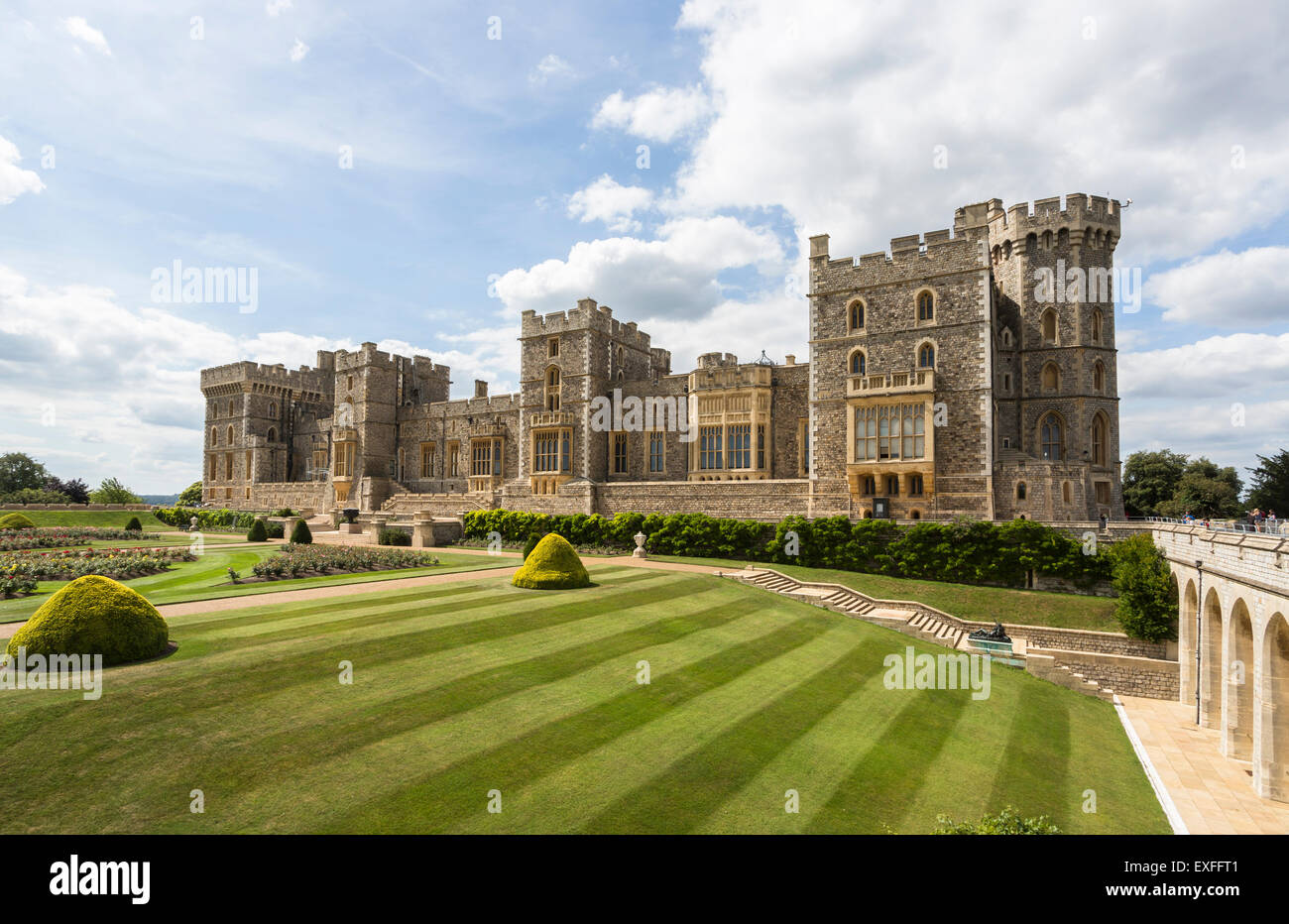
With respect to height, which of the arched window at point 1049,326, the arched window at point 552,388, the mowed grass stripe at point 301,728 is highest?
the arched window at point 1049,326

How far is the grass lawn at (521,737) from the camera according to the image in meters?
8.37

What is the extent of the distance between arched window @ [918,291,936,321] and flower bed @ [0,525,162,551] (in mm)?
48721

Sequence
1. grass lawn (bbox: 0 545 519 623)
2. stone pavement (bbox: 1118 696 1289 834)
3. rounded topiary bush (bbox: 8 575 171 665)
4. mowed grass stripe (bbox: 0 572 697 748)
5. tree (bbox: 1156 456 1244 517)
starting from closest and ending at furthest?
1. mowed grass stripe (bbox: 0 572 697 748)
2. rounded topiary bush (bbox: 8 575 171 665)
3. stone pavement (bbox: 1118 696 1289 834)
4. grass lawn (bbox: 0 545 519 623)
5. tree (bbox: 1156 456 1244 517)

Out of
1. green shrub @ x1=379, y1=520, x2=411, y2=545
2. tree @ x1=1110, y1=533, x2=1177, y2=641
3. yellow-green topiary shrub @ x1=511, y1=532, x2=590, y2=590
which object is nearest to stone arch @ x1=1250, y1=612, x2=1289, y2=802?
tree @ x1=1110, y1=533, x2=1177, y2=641

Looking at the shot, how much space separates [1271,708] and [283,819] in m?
21.7

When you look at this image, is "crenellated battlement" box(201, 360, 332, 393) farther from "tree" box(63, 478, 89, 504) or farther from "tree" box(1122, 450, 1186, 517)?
"tree" box(1122, 450, 1186, 517)

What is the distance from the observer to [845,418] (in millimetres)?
36312

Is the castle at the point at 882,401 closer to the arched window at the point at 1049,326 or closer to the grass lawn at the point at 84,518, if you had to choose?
the arched window at the point at 1049,326

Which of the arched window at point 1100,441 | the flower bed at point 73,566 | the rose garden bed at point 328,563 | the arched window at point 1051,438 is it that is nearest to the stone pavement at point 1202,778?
the arched window at point 1051,438

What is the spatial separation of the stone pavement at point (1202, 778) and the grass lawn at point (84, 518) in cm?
6820

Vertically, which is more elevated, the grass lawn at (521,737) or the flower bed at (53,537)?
the flower bed at (53,537)

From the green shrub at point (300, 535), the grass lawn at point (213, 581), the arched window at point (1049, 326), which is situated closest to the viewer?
the grass lawn at point (213, 581)

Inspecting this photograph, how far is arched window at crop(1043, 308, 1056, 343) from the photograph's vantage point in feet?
124

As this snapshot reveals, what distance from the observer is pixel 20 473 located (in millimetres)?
72938
